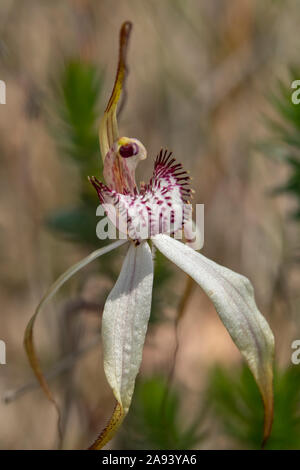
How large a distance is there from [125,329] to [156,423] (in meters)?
0.47

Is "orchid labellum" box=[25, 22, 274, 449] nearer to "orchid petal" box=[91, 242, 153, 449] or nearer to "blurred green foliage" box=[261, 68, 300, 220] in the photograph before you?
"orchid petal" box=[91, 242, 153, 449]

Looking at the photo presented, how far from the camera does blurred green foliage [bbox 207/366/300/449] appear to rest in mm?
1273

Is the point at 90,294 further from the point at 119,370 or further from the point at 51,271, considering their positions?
the point at 119,370

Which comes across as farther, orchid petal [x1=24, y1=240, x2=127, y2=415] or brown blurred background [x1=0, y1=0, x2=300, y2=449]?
brown blurred background [x1=0, y1=0, x2=300, y2=449]

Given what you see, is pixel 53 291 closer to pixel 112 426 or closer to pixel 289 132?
pixel 112 426

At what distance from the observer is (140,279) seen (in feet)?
3.16

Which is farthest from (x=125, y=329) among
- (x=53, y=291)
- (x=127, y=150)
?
(x=127, y=150)

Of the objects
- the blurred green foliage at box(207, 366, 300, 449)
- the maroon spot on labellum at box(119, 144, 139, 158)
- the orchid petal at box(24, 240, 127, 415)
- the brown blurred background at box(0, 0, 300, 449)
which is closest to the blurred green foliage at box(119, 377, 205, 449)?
the blurred green foliage at box(207, 366, 300, 449)

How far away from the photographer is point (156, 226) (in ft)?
3.26

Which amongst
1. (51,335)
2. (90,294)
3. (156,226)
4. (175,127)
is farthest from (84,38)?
(156,226)

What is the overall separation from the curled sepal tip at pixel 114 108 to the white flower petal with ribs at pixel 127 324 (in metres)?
0.21

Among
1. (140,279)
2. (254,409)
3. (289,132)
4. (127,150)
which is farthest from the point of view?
(289,132)

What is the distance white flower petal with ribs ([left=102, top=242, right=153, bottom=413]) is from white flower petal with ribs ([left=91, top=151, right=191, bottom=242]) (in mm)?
47

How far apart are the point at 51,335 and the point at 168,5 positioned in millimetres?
1239
